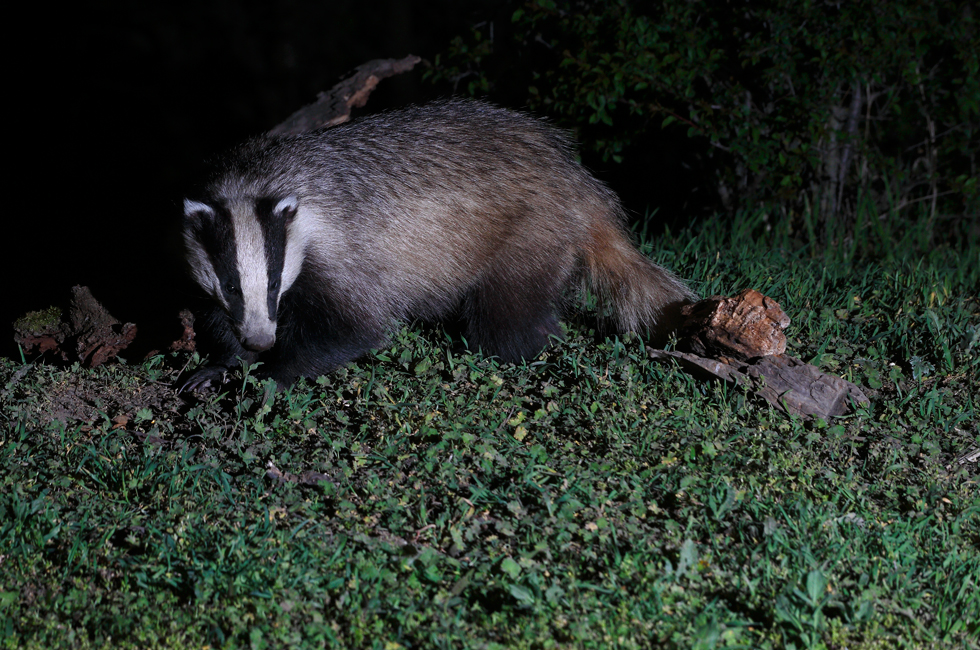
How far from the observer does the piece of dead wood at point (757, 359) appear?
3.46 m

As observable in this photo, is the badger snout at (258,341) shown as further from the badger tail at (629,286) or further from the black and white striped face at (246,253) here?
the badger tail at (629,286)

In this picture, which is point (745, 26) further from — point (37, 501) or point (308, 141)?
point (37, 501)

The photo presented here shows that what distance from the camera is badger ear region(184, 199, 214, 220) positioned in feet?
11.4

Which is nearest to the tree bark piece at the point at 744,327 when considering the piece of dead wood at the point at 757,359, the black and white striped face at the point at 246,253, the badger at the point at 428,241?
the piece of dead wood at the point at 757,359

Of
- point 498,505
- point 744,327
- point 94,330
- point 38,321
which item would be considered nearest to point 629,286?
point 744,327

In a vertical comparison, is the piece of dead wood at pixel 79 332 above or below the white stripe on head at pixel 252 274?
below

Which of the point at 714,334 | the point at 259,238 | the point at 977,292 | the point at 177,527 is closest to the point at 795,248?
the point at 977,292

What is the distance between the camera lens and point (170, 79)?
25.0 ft

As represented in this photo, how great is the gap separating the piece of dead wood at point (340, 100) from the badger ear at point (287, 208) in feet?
4.97

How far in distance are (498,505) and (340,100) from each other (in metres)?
3.18

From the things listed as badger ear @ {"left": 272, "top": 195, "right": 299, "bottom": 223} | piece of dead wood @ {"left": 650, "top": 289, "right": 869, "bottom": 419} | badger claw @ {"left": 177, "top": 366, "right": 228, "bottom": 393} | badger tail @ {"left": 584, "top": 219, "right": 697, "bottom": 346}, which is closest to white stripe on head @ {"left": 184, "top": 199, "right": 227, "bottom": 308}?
badger ear @ {"left": 272, "top": 195, "right": 299, "bottom": 223}

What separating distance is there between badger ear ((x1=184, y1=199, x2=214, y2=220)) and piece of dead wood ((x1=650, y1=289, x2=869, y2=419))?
200 cm

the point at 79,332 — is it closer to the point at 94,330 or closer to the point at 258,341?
the point at 94,330

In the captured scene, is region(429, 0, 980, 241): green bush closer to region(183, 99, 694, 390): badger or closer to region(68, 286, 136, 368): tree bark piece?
region(183, 99, 694, 390): badger
